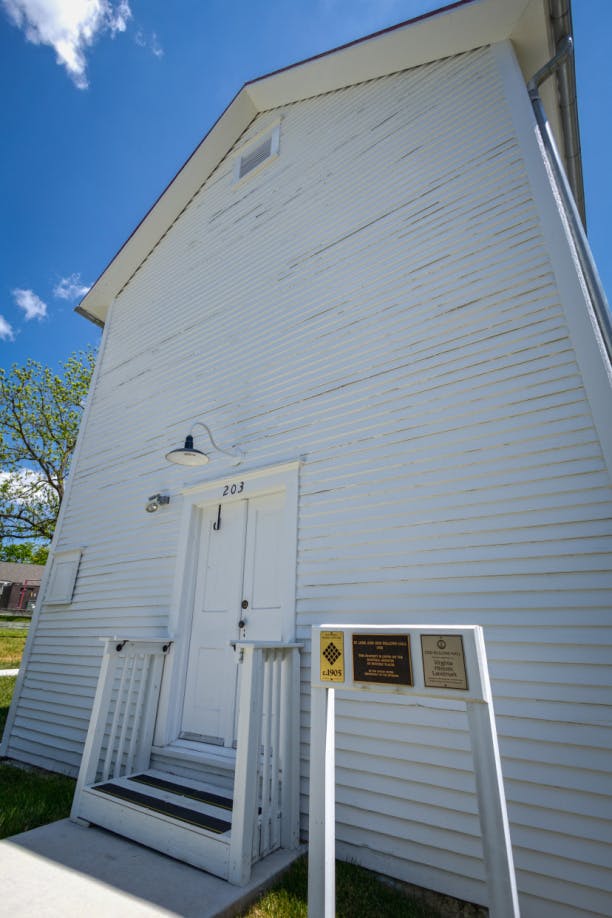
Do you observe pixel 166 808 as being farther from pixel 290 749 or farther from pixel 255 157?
pixel 255 157

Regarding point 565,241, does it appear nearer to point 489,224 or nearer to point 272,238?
point 489,224

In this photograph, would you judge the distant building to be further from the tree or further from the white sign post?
the white sign post

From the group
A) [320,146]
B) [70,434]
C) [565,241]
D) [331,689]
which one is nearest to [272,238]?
[320,146]

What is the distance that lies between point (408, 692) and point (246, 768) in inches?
49.9

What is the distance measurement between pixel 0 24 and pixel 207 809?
369 inches

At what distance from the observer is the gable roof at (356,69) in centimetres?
396

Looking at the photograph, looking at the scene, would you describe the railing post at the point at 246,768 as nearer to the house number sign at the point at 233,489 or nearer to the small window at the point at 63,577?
the house number sign at the point at 233,489

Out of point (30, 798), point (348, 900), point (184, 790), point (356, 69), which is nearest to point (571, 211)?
point (356, 69)

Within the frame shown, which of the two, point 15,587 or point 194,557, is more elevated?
point 15,587

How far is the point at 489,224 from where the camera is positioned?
3.45 m

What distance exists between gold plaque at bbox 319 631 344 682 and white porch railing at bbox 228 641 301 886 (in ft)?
2.80

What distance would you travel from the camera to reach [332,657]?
196 cm

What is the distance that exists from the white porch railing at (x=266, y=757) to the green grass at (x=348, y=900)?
0.17 meters

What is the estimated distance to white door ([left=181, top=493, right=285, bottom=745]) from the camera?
3.76 m
